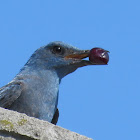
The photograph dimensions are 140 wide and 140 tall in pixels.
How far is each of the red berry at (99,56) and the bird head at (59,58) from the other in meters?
0.09

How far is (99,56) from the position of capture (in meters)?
7.88

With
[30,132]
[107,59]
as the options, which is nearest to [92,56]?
[107,59]

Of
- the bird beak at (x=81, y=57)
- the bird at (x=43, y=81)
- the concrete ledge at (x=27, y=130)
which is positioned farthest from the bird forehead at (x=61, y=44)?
the concrete ledge at (x=27, y=130)

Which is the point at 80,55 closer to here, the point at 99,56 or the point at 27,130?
the point at 99,56

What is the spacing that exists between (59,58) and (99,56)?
0.75 metres

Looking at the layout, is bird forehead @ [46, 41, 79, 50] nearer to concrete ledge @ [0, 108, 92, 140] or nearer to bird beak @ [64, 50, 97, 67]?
bird beak @ [64, 50, 97, 67]

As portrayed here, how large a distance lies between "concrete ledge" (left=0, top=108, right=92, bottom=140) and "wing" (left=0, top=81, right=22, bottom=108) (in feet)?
7.64

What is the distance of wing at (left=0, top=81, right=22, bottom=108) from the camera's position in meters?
6.57

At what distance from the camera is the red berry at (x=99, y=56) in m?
7.91

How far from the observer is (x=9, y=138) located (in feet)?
13.3

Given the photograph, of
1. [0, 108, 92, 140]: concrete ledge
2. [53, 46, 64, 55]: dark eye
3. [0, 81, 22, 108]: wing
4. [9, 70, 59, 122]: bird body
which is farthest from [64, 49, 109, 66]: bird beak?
[0, 108, 92, 140]: concrete ledge

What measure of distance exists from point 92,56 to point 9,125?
13.4 ft

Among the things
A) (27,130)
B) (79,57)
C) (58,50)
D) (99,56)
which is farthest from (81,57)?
(27,130)

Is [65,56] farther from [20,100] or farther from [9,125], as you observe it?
[9,125]
